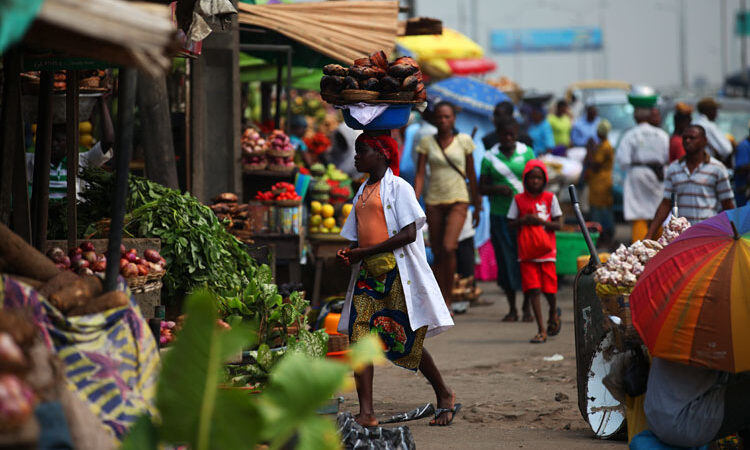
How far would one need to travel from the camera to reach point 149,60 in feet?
11.0

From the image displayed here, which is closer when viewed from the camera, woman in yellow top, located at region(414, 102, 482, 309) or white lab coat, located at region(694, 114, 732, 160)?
woman in yellow top, located at region(414, 102, 482, 309)

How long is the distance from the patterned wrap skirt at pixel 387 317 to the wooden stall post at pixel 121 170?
2473 mm

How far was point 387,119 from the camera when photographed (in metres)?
6.59

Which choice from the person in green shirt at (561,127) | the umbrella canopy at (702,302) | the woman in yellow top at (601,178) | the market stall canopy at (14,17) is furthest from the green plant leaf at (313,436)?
the person in green shirt at (561,127)

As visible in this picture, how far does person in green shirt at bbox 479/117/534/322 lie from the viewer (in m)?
10.7

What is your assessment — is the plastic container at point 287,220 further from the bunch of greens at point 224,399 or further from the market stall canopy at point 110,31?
the bunch of greens at point 224,399

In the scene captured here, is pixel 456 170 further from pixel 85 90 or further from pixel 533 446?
pixel 533 446

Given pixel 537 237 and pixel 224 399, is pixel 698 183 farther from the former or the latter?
pixel 224 399

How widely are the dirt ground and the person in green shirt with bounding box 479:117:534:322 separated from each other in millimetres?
519

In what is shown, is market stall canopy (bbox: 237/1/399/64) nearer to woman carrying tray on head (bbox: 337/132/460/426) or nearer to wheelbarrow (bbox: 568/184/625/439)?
woman carrying tray on head (bbox: 337/132/460/426)

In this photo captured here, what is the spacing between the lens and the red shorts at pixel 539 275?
9.76m

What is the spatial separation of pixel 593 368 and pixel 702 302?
5.21ft

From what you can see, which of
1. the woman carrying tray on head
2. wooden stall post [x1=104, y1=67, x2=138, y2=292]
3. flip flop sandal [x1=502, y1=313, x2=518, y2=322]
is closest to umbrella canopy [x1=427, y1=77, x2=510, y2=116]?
flip flop sandal [x1=502, y1=313, x2=518, y2=322]

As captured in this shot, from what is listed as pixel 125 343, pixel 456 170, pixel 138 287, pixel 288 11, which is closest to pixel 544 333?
pixel 456 170
